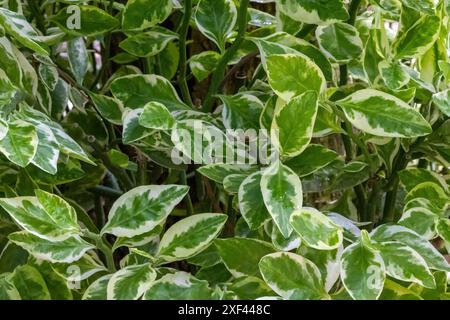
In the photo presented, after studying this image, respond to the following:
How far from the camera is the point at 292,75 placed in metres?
0.51

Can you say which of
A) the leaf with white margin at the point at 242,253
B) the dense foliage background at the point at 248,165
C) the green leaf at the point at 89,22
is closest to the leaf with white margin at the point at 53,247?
the dense foliage background at the point at 248,165

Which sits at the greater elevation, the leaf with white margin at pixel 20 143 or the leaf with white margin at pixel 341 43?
the leaf with white margin at pixel 341 43

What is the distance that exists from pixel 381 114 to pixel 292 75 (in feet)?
0.27

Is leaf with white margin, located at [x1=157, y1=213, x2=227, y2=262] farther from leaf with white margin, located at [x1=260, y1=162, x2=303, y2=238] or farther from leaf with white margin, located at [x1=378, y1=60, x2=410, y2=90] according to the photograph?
leaf with white margin, located at [x1=378, y1=60, x2=410, y2=90]

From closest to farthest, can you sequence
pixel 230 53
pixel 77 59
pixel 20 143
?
pixel 20 143, pixel 230 53, pixel 77 59

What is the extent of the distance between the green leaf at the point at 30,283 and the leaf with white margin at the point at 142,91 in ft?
0.56

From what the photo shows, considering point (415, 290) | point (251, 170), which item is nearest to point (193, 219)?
point (251, 170)

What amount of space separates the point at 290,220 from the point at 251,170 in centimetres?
11

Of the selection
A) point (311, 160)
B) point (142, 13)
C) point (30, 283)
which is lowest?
point (30, 283)

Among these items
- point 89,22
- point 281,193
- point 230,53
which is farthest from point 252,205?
point 89,22

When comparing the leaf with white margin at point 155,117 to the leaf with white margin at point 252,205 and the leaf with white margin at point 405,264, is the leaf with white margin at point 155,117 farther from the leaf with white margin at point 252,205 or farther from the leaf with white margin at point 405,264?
the leaf with white margin at point 405,264

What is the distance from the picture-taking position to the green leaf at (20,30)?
1.63 ft

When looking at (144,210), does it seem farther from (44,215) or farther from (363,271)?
(363,271)

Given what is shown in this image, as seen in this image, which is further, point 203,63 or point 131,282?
point 203,63
